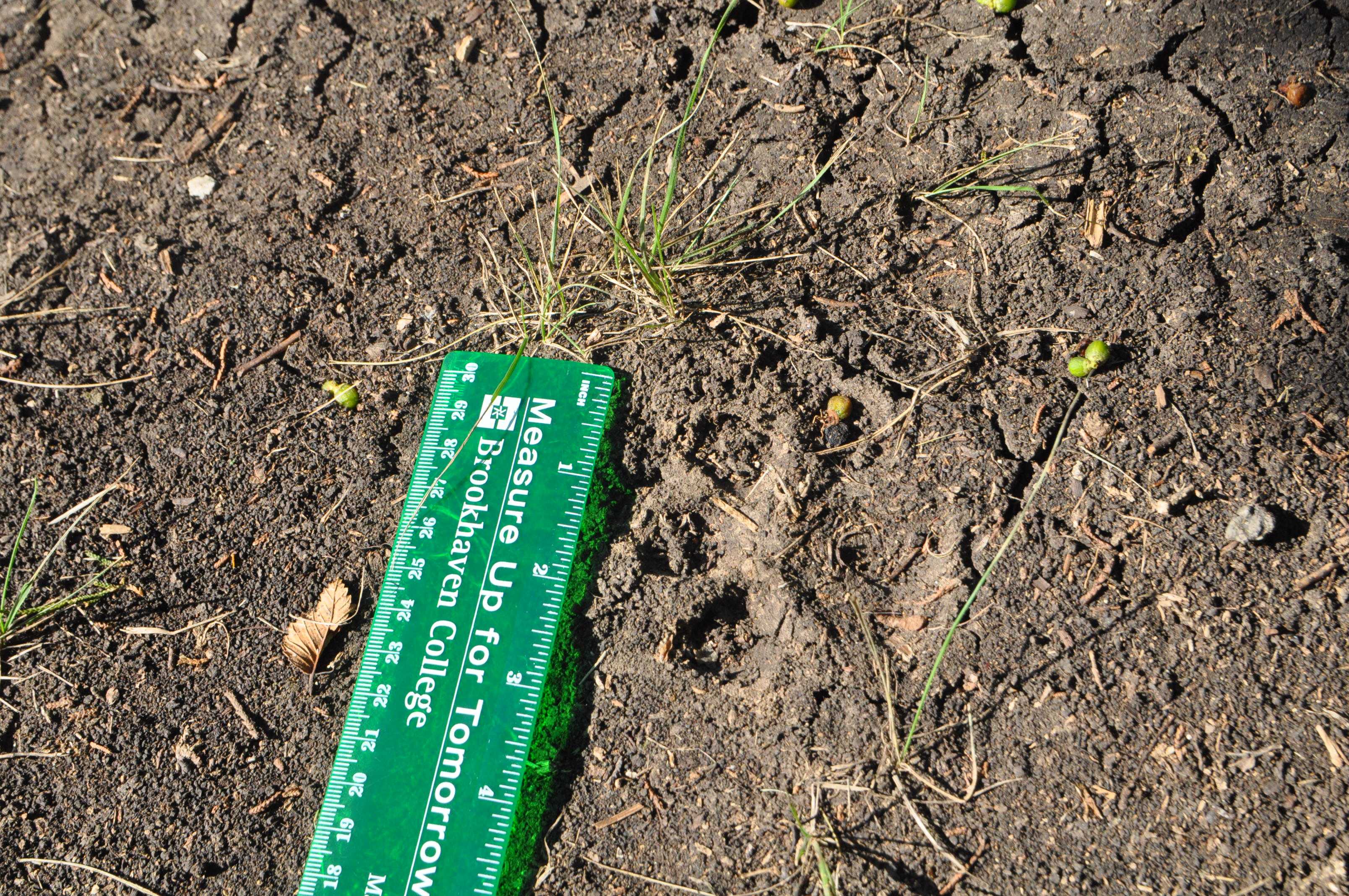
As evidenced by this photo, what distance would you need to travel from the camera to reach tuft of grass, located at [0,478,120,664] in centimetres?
235

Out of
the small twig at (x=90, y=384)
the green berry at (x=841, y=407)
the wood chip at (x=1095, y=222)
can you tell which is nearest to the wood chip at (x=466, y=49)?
the small twig at (x=90, y=384)

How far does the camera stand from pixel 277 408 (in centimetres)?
252

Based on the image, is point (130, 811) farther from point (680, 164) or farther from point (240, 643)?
point (680, 164)

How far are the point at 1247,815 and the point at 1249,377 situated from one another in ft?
3.35

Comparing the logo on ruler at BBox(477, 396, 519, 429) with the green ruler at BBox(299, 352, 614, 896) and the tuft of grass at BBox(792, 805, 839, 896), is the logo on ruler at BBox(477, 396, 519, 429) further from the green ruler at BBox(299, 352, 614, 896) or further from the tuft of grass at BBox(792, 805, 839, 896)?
the tuft of grass at BBox(792, 805, 839, 896)

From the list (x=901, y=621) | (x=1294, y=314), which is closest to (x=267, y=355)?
(x=901, y=621)

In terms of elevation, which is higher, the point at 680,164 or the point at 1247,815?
the point at 680,164

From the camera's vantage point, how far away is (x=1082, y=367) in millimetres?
2215

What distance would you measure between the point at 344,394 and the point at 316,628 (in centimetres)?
66

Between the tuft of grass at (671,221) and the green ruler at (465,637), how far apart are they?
310mm

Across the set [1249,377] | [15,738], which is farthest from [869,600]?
[15,738]

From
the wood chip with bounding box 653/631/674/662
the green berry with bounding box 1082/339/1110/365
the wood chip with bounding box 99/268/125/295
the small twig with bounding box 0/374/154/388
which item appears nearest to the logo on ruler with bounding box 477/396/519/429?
the wood chip with bounding box 653/631/674/662

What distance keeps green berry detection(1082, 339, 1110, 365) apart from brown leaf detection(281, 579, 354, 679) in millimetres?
2002

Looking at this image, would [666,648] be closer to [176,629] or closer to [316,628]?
[316,628]
